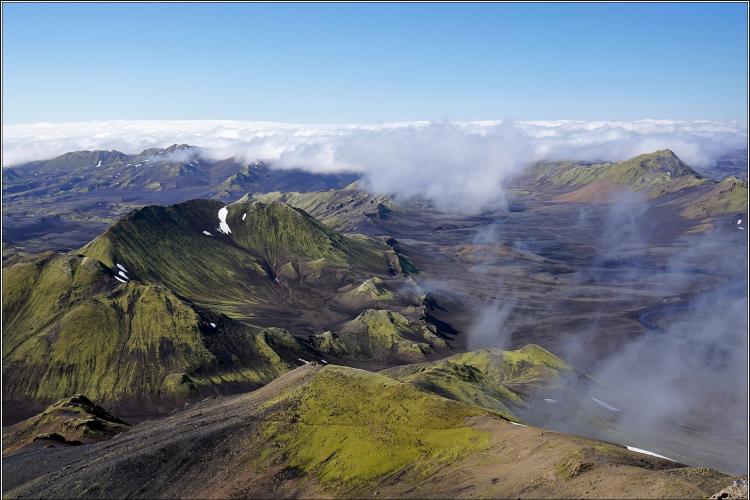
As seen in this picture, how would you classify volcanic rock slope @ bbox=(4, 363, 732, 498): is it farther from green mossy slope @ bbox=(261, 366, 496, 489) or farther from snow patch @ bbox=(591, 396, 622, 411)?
snow patch @ bbox=(591, 396, 622, 411)

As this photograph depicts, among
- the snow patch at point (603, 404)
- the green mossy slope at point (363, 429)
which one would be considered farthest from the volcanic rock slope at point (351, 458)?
the snow patch at point (603, 404)

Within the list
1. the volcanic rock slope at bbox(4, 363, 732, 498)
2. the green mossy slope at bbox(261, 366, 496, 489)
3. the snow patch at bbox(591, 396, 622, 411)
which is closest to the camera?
the volcanic rock slope at bbox(4, 363, 732, 498)

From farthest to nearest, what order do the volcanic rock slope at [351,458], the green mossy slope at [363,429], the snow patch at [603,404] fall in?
1. the snow patch at [603,404]
2. the green mossy slope at [363,429]
3. the volcanic rock slope at [351,458]

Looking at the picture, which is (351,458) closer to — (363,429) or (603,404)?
(363,429)

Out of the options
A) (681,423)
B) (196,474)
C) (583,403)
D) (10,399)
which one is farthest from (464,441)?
(10,399)

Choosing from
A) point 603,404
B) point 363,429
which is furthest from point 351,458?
point 603,404

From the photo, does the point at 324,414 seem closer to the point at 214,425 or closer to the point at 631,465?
the point at 214,425

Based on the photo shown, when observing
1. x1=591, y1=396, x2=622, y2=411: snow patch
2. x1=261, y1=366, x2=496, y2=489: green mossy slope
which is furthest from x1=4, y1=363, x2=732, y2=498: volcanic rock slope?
x1=591, y1=396, x2=622, y2=411: snow patch

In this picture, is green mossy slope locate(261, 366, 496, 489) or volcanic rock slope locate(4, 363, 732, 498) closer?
volcanic rock slope locate(4, 363, 732, 498)

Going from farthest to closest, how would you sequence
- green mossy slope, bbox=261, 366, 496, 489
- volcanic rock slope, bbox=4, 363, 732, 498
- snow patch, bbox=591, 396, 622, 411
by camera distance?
snow patch, bbox=591, 396, 622, 411, green mossy slope, bbox=261, 366, 496, 489, volcanic rock slope, bbox=4, 363, 732, 498

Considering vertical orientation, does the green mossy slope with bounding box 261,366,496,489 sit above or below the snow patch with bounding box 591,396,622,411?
above

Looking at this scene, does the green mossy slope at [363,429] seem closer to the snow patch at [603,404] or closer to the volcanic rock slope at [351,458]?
the volcanic rock slope at [351,458]

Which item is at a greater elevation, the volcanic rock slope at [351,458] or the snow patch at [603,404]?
the volcanic rock slope at [351,458]
